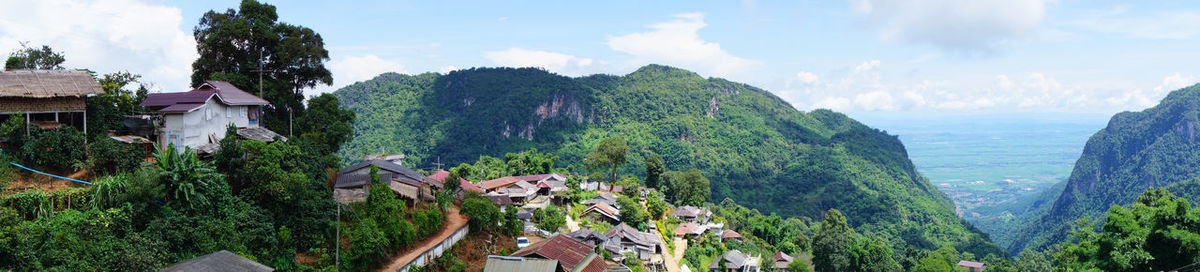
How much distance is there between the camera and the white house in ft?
64.2

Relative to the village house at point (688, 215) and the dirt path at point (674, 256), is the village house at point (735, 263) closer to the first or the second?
the dirt path at point (674, 256)

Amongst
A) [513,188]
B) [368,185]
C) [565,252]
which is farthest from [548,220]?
[513,188]

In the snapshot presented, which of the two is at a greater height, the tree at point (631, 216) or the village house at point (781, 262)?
the tree at point (631, 216)

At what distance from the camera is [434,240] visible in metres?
21.6

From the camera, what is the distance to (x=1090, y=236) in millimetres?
24703

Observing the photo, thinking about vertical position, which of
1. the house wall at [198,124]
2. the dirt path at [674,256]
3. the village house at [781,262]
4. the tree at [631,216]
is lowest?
the village house at [781,262]

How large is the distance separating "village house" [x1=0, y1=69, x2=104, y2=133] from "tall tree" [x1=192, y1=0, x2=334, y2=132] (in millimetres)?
5876

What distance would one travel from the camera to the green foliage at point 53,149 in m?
16.3

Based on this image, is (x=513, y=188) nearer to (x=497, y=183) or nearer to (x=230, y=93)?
(x=497, y=183)

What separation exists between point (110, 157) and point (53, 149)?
4.13 ft

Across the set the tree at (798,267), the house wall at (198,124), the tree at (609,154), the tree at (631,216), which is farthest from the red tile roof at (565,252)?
the tree at (609,154)

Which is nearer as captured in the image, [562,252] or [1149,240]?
[562,252]

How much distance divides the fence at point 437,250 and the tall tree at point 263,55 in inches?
334

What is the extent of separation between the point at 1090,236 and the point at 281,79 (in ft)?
102
